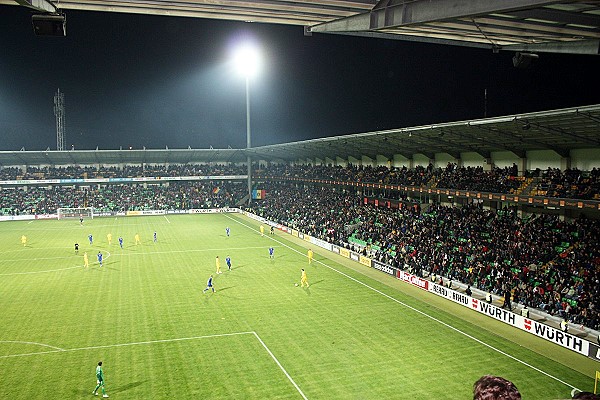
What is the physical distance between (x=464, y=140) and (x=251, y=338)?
2104 centimetres

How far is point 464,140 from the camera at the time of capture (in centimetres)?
3341

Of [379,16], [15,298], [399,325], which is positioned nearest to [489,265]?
[399,325]

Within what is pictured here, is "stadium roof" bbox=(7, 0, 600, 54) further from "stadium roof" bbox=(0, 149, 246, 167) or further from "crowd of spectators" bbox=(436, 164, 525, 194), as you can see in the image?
"stadium roof" bbox=(0, 149, 246, 167)

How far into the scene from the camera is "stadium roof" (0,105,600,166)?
2347 cm

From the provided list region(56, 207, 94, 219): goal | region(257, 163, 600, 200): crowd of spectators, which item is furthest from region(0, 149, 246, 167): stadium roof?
region(257, 163, 600, 200): crowd of spectators

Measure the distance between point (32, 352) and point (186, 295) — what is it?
29.4ft

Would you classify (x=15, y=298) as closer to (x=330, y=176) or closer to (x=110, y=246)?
(x=110, y=246)

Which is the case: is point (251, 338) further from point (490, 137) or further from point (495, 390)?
point (490, 137)

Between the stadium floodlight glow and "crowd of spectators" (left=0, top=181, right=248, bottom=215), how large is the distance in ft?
68.4

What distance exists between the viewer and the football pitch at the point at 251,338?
1574cm

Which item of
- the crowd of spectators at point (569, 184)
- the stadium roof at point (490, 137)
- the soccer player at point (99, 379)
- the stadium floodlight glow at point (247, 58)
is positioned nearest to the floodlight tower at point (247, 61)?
the stadium floodlight glow at point (247, 58)

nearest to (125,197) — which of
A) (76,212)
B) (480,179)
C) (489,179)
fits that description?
(76,212)

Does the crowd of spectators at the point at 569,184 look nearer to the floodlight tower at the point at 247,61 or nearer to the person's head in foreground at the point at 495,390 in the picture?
the person's head in foreground at the point at 495,390

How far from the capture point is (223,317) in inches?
898
